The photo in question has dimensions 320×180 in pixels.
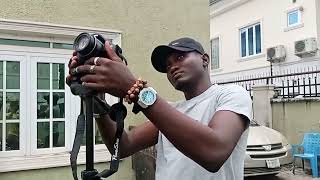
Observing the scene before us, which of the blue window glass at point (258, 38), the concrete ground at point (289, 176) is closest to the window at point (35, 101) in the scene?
the concrete ground at point (289, 176)

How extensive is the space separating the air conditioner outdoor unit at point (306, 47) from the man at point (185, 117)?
942 centimetres

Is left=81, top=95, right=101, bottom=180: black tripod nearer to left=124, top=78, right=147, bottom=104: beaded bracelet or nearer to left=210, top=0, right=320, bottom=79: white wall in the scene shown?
left=124, top=78, right=147, bottom=104: beaded bracelet

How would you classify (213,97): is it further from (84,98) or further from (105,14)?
(105,14)

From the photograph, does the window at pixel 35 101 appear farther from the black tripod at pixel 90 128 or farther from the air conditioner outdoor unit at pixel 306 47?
the air conditioner outdoor unit at pixel 306 47

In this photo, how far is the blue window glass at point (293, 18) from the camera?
1089 cm

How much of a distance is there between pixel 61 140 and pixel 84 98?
149 inches

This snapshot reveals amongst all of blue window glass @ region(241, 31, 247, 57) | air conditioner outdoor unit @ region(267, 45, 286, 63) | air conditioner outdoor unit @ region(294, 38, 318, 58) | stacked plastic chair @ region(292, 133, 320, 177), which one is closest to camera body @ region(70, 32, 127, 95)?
stacked plastic chair @ region(292, 133, 320, 177)

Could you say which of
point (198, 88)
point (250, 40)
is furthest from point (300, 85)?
point (198, 88)

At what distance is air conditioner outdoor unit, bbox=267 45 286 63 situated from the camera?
1123 cm

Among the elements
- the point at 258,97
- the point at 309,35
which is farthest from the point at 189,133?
the point at 309,35

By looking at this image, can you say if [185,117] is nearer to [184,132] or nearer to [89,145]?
[184,132]

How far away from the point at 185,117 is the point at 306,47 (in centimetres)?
1006

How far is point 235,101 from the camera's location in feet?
4.26

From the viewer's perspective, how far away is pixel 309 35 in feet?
34.1
